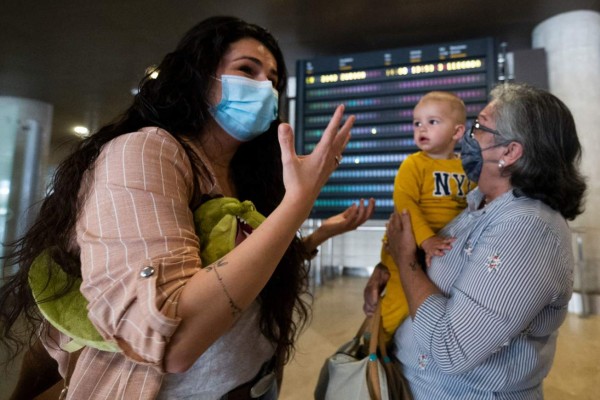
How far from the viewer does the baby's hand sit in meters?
1.19

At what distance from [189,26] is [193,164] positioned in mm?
3189

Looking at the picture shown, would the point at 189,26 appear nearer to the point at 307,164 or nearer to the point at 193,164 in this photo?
the point at 193,164

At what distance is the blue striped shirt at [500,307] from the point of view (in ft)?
2.82

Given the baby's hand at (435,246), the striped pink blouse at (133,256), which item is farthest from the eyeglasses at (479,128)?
the striped pink blouse at (133,256)

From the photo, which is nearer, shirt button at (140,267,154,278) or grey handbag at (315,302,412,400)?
shirt button at (140,267,154,278)

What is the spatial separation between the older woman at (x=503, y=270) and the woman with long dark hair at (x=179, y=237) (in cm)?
44

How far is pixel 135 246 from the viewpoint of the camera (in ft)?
2.10

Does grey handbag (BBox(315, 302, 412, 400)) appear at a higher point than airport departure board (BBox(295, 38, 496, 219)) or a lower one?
lower

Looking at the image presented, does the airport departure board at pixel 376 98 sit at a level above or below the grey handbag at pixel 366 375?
above

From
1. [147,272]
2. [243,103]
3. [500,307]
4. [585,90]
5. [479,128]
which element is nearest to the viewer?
[147,272]

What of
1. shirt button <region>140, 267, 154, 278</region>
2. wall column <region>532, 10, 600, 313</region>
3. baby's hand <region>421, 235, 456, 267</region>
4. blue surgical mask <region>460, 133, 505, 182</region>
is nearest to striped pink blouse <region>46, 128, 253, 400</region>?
shirt button <region>140, 267, 154, 278</region>

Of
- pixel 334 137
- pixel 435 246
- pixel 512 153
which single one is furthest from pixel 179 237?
pixel 512 153

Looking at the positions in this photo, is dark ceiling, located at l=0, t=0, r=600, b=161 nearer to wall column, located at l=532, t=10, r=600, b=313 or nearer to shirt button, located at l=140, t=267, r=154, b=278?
wall column, located at l=532, t=10, r=600, b=313

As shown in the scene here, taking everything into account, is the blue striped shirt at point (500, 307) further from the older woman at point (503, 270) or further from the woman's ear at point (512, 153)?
the woman's ear at point (512, 153)
